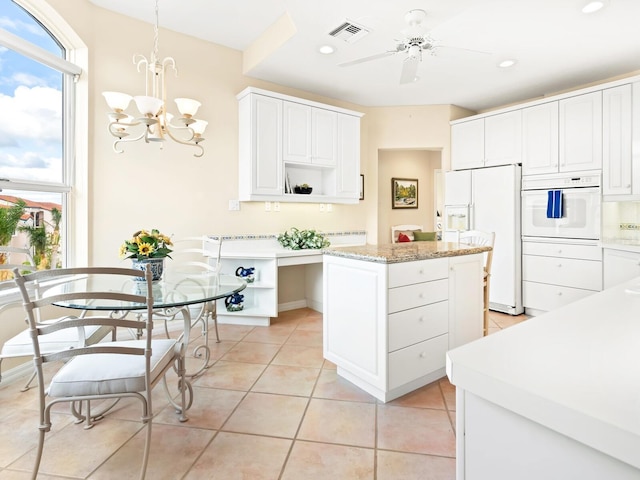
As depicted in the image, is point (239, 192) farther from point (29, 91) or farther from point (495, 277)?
point (495, 277)

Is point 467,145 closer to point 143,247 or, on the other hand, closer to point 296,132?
point 296,132

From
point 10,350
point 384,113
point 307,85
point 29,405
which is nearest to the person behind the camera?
point 10,350

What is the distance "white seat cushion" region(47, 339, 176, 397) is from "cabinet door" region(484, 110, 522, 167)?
4238 mm

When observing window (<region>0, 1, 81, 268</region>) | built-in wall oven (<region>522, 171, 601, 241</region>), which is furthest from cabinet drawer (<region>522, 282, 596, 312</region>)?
window (<region>0, 1, 81, 268</region>)

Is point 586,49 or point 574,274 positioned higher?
point 586,49

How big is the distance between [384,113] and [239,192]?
8.07 feet

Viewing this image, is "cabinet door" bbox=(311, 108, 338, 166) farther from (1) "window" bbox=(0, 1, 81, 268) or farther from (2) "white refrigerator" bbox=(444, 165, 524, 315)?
(1) "window" bbox=(0, 1, 81, 268)

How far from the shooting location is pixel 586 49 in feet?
10.6

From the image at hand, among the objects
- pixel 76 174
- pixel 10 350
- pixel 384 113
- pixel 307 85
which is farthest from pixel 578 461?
pixel 384 113

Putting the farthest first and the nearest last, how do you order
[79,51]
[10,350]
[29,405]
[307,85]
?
1. [307,85]
2. [79,51]
3. [29,405]
4. [10,350]

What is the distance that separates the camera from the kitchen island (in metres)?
2.07

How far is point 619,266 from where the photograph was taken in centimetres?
326

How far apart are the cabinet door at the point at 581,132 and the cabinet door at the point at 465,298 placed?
6.81 ft

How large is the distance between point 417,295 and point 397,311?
0.19 m
